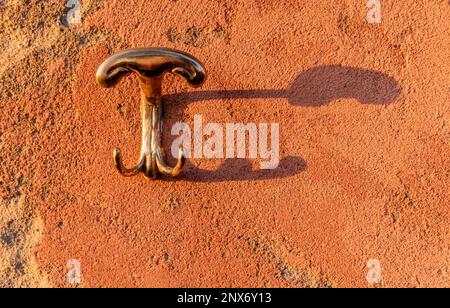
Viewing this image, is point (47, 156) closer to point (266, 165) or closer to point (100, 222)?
point (100, 222)

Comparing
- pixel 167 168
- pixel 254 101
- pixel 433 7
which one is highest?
pixel 433 7

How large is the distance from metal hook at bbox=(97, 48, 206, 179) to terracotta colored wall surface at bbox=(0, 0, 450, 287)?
0.03 meters

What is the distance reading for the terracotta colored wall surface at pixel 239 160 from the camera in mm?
831

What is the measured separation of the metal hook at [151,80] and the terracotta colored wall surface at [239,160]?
1.1 inches

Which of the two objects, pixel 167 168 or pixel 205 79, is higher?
pixel 205 79

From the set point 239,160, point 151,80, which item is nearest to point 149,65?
point 151,80

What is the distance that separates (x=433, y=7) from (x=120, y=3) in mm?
504

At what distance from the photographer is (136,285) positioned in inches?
32.4

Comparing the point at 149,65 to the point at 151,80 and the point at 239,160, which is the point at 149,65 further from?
the point at 239,160

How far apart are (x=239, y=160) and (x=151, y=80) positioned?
0.61 ft

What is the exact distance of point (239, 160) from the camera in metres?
0.86

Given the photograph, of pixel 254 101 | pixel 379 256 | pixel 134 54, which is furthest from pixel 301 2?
pixel 379 256

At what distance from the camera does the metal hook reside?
775 mm

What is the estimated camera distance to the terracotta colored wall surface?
2.72ft
